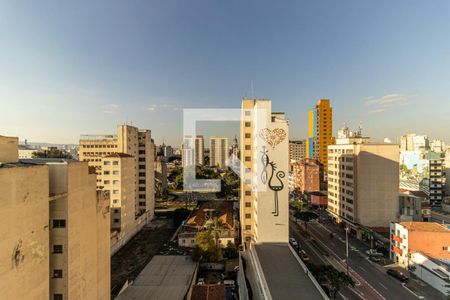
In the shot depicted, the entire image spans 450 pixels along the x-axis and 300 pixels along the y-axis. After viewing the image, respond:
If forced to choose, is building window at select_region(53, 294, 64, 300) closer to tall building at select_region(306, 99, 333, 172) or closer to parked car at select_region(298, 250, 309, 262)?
parked car at select_region(298, 250, 309, 262)

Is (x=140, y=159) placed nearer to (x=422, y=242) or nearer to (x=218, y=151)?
(x=422, y=242)

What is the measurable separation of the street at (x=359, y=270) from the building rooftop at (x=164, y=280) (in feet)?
35.8

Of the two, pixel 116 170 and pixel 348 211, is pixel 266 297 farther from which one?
pixel 348 211

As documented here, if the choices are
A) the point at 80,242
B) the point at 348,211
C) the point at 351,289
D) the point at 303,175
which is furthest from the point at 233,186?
the point at 80,242

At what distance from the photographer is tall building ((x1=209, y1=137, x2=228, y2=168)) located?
96.3 metres

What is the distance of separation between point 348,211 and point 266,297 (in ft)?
75.3


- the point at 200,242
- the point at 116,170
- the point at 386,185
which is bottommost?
the point at 200,242

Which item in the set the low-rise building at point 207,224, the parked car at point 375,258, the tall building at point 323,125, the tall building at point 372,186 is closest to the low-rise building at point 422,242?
A: the parked car at point 375,258

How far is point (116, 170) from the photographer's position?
27000 millimetres

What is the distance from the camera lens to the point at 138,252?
2456 cm

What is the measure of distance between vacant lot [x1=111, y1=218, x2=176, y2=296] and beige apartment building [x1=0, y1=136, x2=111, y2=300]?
7037 millimetres

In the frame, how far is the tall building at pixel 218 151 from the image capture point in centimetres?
9628

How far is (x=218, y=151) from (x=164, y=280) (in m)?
82.7

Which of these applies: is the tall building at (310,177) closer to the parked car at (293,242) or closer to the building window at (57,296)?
the parked car at (293,242)
